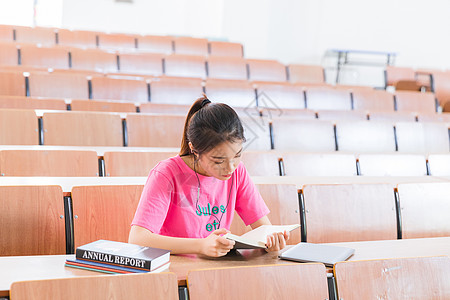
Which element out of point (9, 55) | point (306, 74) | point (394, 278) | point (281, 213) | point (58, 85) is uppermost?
point (9, 55)

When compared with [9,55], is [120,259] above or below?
below

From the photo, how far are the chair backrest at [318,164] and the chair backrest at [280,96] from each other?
1024 mm

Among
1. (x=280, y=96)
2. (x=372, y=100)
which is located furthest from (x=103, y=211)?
(x=372, y=100)

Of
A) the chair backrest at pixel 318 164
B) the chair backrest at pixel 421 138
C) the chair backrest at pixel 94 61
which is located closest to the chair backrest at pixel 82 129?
the chair backrest at pixel 318 164

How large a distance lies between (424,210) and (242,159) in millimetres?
607

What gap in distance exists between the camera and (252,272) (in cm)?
86

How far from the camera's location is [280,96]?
298 centimetres

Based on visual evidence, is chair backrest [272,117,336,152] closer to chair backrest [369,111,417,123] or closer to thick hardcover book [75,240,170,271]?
chair backrest [369,111,417,123]

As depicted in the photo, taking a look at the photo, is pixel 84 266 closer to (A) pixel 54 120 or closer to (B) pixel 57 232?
(B) pixel 57 232

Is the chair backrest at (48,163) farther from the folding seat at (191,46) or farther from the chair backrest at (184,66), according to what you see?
the folding seat at (191,46)

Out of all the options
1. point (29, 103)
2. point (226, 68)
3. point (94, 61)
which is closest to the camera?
point (29, 103)

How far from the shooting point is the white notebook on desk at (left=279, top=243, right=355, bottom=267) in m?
0.96

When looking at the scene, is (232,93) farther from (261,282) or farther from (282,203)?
(261,282)

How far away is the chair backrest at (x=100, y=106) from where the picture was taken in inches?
87.1
